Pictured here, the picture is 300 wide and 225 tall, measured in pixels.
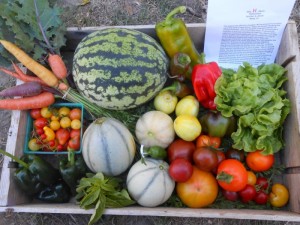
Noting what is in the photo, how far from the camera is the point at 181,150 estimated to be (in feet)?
4.64

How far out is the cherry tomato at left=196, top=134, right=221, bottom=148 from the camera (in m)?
1.41

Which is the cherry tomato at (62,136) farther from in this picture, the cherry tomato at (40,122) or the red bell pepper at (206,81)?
the red bell pepper at (206,81)

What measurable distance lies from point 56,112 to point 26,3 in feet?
1.76

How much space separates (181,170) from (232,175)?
0.21m

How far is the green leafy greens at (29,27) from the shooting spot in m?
1.50

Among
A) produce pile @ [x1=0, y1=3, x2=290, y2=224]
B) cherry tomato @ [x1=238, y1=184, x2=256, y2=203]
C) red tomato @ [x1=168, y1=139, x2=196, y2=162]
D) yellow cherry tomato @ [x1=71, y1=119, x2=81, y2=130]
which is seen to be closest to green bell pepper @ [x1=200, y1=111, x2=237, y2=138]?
produce pile @ [x1=0, y1=3, x2=290, y2=224]

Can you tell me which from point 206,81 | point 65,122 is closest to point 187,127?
point 206,81

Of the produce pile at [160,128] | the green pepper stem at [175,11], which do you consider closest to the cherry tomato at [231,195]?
the produce pile at [160,128]

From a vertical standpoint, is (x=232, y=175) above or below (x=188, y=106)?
below

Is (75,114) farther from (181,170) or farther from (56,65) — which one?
(181,170)

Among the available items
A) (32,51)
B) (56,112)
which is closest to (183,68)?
(56,112)

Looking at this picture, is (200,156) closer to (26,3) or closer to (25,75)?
(25,75)

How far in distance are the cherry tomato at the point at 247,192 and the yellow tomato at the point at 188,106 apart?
40 cm

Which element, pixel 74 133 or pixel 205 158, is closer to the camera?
pixel 205 158
